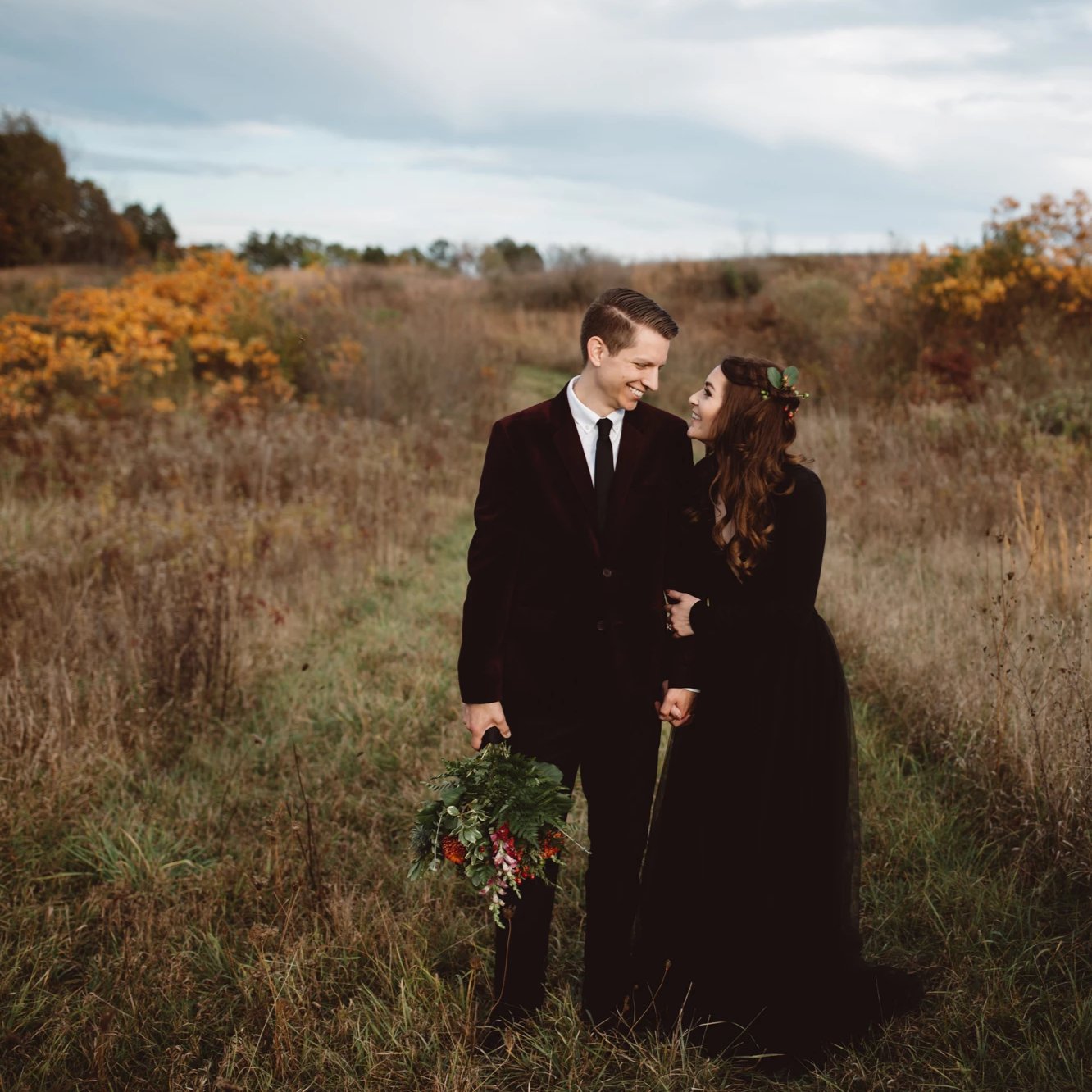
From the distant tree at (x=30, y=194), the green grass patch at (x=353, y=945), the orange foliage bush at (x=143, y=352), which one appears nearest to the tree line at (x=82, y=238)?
the distant tree at (x=30, y=194)

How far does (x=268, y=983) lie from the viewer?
2506 millimetres

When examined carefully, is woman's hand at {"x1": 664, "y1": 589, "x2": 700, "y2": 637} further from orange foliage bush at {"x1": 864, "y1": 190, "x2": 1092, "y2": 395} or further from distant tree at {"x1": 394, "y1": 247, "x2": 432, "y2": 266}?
distant tree at {"x1": 394, "y1": 247, "x2": 432, "y2": 266}

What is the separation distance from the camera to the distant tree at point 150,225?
38688mm

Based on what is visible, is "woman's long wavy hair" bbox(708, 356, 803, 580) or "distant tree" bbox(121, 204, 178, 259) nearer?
"woman's long wavy hair" bbox(708, 356, 803, 580)

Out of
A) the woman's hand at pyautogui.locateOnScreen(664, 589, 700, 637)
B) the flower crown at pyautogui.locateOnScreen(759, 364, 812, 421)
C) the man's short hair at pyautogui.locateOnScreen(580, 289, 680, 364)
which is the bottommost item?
the woman's hand at pyautogui.locateOnScreen(664, 589, 700, 637)

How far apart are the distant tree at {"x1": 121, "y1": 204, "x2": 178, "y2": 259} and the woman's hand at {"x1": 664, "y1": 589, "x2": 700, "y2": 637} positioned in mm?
41290

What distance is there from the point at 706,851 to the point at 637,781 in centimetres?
30

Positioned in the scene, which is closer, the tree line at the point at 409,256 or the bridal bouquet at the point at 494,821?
the bridal bouquet at the point at 494,821

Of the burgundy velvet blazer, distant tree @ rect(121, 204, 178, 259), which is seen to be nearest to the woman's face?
the burgundy velvet blazer

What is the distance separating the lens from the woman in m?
2.29

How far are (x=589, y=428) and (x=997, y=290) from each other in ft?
36.1

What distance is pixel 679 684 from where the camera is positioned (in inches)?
92.2

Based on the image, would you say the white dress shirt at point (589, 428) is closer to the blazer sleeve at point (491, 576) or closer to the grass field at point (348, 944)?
the blazer sleeve at point (491, 576)

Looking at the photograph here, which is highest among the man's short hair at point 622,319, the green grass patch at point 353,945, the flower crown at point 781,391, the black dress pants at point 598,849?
the man's short hair at point 622,319
